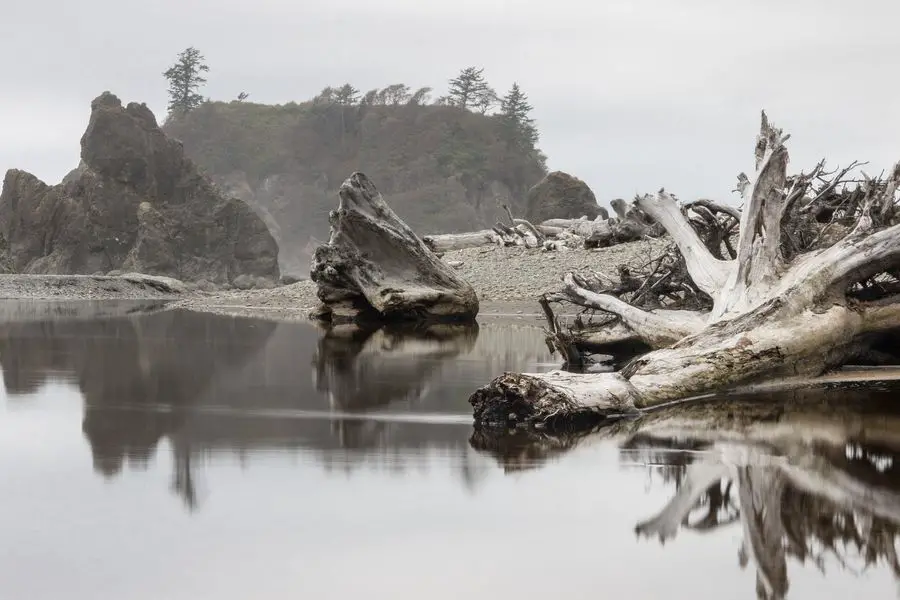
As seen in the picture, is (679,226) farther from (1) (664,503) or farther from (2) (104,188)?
(2) (104,188)

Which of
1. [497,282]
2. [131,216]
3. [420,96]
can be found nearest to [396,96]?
[420,96]

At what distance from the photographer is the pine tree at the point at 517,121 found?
91.2m

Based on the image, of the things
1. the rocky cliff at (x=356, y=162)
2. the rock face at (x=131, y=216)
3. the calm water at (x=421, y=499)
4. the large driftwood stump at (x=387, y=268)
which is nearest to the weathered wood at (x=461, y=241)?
the large driftwood stump at (x=387, y=268)

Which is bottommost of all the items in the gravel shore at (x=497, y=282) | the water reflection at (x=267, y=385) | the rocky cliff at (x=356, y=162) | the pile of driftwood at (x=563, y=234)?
the water reflection at (x=267, y=385)

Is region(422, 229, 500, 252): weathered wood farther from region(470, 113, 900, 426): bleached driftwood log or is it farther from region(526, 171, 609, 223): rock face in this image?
region(470, 113, 900, 426): bleached driftwood log

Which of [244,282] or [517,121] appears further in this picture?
[517,121]

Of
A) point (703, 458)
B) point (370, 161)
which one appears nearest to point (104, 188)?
point (370, 161)

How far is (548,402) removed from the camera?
776 cm

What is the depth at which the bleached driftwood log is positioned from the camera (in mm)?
8008

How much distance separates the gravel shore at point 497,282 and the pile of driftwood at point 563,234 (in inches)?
19.6

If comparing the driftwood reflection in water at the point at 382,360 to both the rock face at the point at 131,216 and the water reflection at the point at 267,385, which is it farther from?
the rock face at the point at 131,216

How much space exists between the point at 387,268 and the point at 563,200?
24.6 m

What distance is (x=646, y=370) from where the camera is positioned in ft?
28.8

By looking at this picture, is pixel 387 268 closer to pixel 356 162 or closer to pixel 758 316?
pixel 758 316
